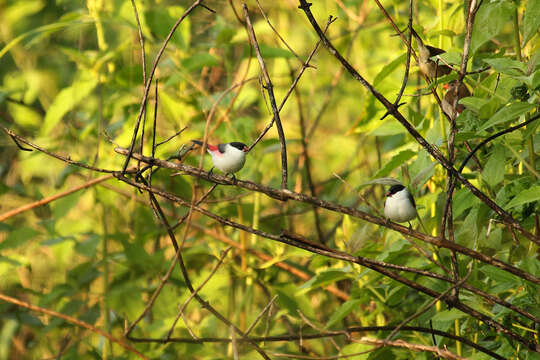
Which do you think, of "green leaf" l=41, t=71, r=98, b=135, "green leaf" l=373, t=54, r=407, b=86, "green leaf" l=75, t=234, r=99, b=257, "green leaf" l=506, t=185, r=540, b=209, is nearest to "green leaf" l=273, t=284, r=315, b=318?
"green leaf" l=75, t=234, r=99, b=257

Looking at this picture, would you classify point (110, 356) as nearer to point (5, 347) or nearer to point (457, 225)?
point (5, 347)

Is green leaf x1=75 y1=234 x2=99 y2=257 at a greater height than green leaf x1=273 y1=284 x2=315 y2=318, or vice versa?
green leaf x1=75 y1=234 x2=99 y2=257

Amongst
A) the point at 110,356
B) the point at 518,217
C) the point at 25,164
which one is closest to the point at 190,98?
the point at 25,164

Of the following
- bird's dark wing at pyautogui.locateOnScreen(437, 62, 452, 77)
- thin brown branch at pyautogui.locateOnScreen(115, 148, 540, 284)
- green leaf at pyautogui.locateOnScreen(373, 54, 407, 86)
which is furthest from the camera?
green leaf at pyautogui.locateOnScreen(373, 54, 407, 86)

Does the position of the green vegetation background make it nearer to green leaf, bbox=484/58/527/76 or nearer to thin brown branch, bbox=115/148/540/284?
green leaf, bbox=484/58/527/76

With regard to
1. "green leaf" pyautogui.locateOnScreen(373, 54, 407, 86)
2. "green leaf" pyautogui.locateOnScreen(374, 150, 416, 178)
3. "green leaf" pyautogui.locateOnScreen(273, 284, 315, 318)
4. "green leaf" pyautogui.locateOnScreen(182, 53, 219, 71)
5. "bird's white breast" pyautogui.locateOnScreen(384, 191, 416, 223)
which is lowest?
"bird's white breast" pyautogui.locateOnScreen(384, 191, 416, 223)

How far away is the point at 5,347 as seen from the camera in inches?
104

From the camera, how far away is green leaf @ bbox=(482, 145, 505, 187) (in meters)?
1.20

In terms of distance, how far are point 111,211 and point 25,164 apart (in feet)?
Answer: 1.30

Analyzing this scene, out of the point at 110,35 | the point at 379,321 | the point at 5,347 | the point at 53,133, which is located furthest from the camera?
the point at 110,35

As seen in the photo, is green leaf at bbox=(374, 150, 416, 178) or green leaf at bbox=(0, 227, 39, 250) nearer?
green leaf at bbox=(374, 150, 416, 178)

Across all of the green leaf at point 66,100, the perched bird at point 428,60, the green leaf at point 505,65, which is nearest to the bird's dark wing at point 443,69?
the perched bird at point 428,60

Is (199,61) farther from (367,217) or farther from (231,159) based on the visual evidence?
(367,217)

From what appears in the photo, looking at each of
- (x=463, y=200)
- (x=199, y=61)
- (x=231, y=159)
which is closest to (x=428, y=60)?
(x=463, y=200)
